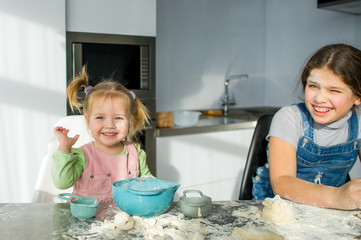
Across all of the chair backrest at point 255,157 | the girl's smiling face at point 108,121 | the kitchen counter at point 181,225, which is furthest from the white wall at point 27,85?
the chair backrest at point 255,157

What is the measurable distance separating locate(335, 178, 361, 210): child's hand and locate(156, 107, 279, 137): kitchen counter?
60.6 inches

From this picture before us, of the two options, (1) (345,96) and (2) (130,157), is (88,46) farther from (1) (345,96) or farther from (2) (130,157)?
(1) (345,96)

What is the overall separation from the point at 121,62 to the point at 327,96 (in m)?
1.45

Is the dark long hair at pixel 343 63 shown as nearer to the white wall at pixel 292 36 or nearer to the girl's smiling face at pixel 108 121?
the girl's smiling face at pixel 108 121

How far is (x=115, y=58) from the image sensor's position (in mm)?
2385

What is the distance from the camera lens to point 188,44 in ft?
10.8

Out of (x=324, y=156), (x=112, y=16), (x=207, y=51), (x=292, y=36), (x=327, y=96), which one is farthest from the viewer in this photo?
(x=292, y=36)

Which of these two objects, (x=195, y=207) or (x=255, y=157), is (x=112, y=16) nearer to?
(x=255, y=157)

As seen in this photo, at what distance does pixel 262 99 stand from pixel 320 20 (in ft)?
3.16

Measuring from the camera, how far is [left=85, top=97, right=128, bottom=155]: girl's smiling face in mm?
1403

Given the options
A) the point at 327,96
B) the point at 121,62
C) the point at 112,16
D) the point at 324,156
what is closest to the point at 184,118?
the point at 121,62

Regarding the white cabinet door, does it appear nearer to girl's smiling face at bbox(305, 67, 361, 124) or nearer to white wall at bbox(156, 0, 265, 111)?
white wall at bbox(156, 0, 265, 111)

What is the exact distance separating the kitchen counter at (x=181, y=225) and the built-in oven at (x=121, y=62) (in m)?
1.28

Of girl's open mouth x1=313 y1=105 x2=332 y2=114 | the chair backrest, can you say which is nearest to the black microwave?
the chair backrest
